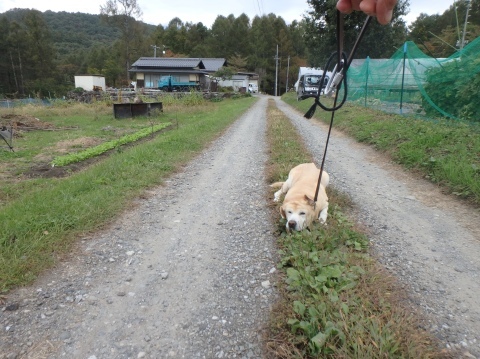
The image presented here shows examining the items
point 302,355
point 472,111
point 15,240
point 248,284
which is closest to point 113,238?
point 15,240

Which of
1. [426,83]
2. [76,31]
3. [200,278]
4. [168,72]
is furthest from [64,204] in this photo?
[76,31]

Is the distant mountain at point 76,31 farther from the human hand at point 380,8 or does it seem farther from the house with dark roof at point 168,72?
the human hand at point 380,8

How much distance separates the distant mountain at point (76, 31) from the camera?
8188 cm

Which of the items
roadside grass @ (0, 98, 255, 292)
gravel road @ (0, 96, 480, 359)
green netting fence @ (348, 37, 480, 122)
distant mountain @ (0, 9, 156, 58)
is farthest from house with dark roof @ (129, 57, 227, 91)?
distant mountain @ (0, 9, 156, 58)

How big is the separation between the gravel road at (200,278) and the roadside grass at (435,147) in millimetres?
356

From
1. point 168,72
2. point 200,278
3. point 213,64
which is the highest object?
point 213,64

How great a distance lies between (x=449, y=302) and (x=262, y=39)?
232 feet

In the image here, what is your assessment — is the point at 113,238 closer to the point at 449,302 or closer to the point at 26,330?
the point at 26,330

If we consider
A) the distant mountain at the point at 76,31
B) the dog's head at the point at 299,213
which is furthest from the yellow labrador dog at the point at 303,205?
the distant mountain at the point at 76,31

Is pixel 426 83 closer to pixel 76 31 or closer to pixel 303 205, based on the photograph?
pixel 303 205

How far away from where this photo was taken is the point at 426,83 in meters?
9.34

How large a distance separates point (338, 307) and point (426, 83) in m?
9.66

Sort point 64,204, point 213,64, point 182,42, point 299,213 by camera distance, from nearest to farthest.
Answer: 1. point 299,213
2. point 64,204
3. point 213,64
4. point 182,42

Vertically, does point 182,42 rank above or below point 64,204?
above
